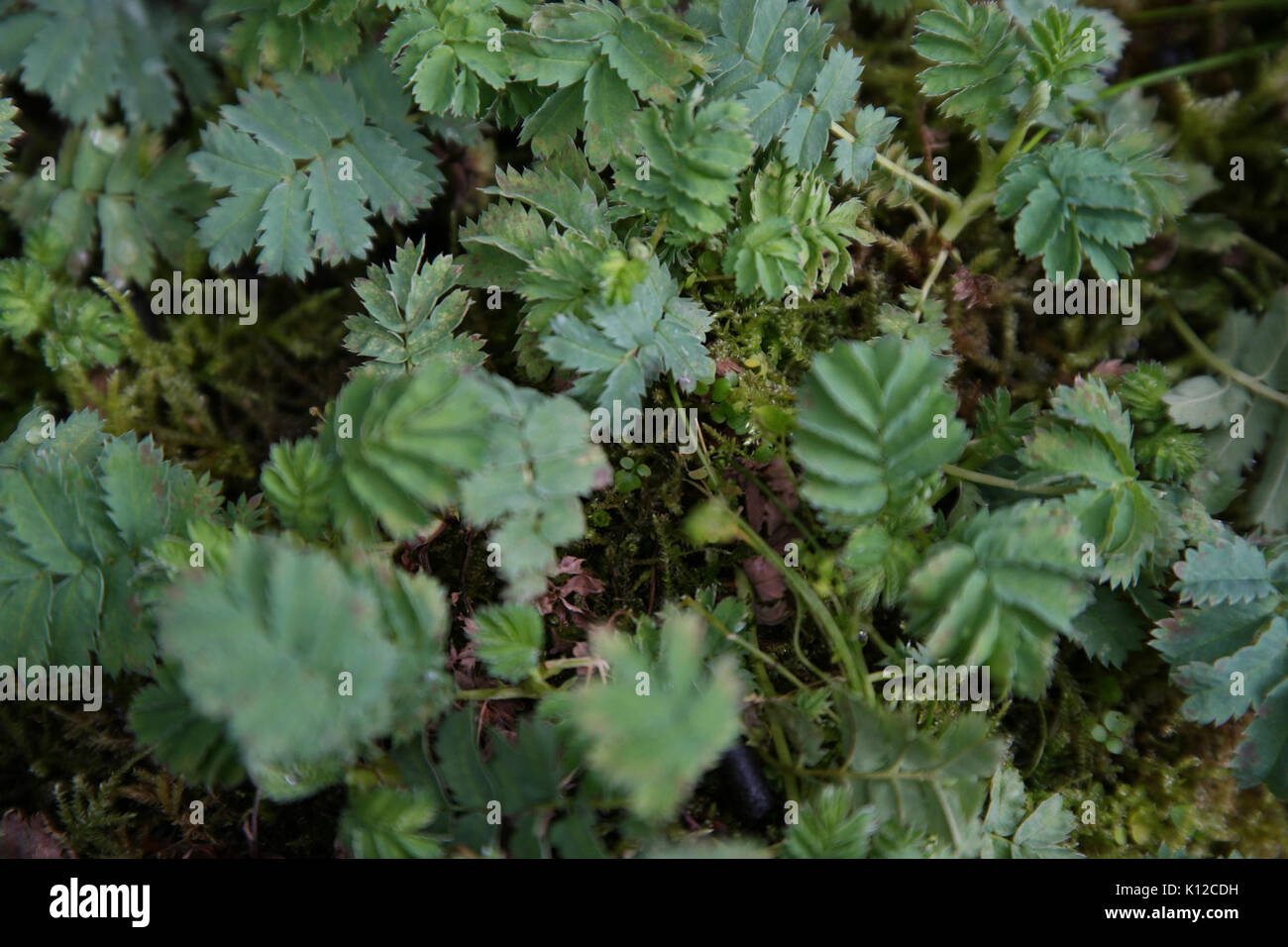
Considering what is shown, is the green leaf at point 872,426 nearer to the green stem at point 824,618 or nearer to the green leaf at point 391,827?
the green stem at point 824,618

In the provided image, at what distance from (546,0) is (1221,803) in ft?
9.57

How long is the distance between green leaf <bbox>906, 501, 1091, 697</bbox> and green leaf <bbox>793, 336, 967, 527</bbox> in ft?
0.63

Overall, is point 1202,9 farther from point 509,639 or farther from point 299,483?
point 299,483

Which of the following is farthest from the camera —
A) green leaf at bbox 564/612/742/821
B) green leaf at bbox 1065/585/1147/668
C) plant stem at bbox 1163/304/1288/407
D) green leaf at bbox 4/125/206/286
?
green leaf at bbox 4/125/206/286

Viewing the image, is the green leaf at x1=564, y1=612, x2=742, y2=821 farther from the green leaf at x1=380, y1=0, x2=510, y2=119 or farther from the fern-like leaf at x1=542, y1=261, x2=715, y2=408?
the green leaf at x1=380, y1=0, x2=510, y2=119

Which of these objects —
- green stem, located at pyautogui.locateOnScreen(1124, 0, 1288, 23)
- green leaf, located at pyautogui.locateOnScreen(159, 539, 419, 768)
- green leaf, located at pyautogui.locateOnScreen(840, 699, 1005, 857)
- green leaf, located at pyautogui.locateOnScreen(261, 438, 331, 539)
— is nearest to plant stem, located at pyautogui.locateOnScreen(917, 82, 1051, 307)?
green stem, located at pyautogui.locateOnScreen(1124, 0, 1288, 23)

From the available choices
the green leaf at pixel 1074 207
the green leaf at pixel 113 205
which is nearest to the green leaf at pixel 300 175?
the green leaf at pixel 113 205

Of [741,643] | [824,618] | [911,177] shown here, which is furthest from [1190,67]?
[741,643]

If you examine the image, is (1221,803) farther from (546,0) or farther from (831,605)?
(546,0)

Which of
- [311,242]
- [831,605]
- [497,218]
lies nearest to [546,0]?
[497,218]

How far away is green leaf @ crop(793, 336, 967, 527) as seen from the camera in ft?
6.04

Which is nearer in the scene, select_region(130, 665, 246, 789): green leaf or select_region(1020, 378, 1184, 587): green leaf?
select_region(130, 665, 246, 789): green leaf

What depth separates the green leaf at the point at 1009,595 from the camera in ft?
5.78

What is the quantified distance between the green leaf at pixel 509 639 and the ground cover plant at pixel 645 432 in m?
0.01
